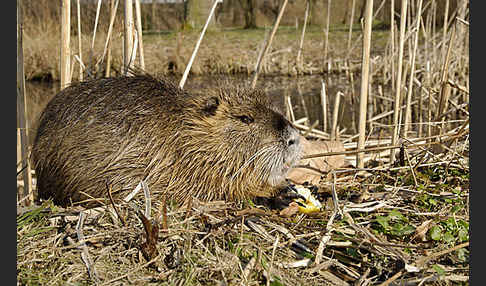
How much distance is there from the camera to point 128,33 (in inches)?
112

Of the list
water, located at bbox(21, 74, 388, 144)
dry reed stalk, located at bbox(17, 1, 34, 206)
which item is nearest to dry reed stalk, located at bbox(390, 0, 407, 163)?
dry reed stalk, located at bbox(17, 1, 34, 206)

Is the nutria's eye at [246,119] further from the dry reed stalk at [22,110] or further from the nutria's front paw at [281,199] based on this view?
the dry reed stalk at [22,110]

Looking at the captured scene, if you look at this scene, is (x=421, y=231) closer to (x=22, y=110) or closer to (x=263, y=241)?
(x=263, y=241)

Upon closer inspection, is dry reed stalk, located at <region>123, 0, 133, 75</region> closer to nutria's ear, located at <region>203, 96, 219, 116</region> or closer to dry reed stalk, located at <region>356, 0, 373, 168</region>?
nutria's ear, located at <region>203, 96, 219, 116</region>

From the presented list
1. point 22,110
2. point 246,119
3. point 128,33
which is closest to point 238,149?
point 246,119

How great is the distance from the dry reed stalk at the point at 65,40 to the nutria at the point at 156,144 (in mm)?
374

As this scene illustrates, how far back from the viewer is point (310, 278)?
1.66 metres

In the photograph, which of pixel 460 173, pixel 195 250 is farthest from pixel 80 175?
pixel 460 173

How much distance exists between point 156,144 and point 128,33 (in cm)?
89

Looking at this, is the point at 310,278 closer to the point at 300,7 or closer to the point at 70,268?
the point at 70,268

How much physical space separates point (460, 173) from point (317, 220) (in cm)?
113

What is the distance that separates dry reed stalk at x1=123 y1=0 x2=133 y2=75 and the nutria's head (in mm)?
676

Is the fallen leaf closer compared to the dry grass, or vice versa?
the dry grass

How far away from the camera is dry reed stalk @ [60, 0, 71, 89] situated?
262cm
